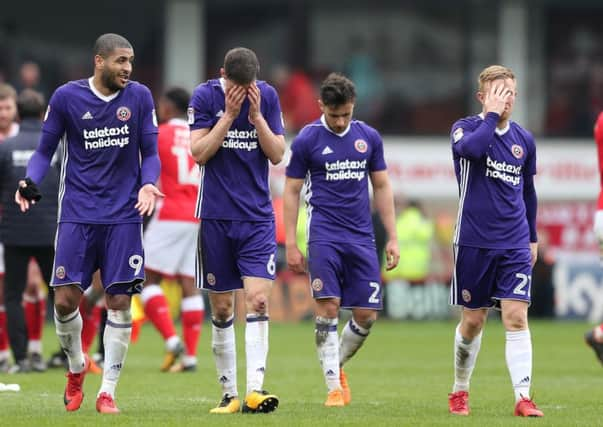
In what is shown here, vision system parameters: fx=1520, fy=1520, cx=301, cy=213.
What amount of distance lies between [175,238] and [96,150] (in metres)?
4.59

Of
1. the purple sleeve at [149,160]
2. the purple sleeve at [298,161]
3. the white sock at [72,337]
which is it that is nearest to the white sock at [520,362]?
the purple sleeve at [298,161]

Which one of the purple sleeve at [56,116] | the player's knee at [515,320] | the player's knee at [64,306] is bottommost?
the player's knee at [515,320]

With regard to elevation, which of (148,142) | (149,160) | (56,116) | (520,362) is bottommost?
(520,362)

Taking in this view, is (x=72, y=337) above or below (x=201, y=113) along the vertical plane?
below

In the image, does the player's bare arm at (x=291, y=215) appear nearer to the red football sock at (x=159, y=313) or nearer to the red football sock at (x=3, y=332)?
the red football sock at (x=159, y=313)

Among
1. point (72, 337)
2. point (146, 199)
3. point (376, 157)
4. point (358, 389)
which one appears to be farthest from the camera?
point (358, 389)

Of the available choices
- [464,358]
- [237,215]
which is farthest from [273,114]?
[464,358]

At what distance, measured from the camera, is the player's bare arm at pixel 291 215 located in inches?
424

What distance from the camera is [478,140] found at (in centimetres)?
984

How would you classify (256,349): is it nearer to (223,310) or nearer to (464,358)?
(223,310)

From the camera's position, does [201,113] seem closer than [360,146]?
Yes

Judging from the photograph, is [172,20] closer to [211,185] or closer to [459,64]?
[459,64]

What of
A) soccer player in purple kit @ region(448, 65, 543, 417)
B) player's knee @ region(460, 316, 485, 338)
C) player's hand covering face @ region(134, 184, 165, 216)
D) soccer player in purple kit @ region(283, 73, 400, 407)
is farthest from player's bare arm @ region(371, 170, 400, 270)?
player's hand covering face @ region(134, 184, 165, 216)

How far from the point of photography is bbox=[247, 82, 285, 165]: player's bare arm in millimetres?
9875
